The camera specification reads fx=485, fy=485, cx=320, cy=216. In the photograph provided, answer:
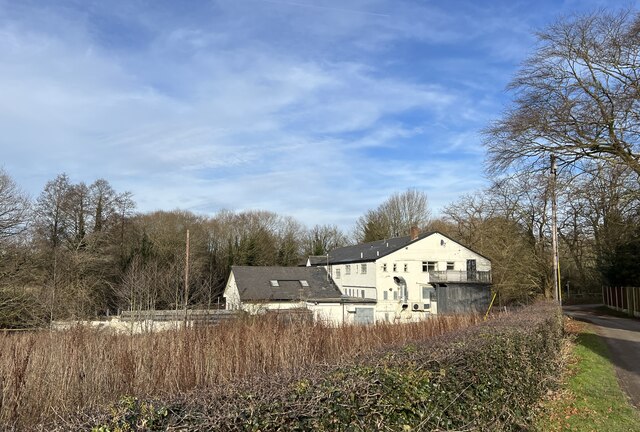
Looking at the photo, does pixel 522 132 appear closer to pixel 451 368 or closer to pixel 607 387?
pixel 607 387

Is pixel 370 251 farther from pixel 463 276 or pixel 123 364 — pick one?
pixel 123 364

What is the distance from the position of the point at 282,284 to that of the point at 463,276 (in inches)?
579

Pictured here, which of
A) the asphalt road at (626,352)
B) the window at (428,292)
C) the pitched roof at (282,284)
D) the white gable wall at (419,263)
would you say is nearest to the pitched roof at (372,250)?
the white gable wall at (419,263)

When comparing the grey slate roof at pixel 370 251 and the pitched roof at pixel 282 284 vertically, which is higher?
the grey slate roof at pixel 370 251

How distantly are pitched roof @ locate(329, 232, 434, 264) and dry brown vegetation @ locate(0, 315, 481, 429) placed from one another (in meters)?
A: 32.4

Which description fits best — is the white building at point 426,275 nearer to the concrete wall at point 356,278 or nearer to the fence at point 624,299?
the concrete wall at point 356,278

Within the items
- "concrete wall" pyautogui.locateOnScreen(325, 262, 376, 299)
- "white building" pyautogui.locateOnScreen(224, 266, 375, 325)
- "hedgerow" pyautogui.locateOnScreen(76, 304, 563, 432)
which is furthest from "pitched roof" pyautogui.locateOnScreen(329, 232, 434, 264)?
"hedgerow" pyautogui.locateOnScreen(76, 304, 563, 432)

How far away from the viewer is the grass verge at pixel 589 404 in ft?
21.9

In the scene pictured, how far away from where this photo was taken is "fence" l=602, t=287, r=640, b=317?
27109 millimetres

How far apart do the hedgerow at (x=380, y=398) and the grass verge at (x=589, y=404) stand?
2.50ft

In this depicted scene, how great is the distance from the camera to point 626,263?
31453 millimetres

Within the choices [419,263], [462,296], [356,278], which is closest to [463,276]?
[462,296]

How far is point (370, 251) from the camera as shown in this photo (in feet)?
142

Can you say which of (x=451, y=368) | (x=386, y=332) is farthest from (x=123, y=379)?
(x=386, y=332)
